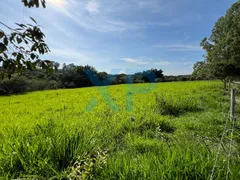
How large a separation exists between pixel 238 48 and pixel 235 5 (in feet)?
18.3

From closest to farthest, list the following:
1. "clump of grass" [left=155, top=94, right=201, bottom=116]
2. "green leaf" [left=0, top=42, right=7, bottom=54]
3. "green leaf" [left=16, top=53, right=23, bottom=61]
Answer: "green leaf" [left=0, top=42, right=7, bottom=54], "green leaf" [left=16, top=53, right=23, bottom=61], "clump of grass" [left=155, top=94, right=201, bottom=116]

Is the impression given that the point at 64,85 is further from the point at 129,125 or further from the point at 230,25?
the point at 129,125

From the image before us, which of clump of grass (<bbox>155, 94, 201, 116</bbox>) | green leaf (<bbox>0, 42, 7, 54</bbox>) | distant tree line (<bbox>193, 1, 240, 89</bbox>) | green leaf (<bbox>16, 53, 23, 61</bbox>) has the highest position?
distant tree line (<bbox>193, 1, 240, 89</bbox>)

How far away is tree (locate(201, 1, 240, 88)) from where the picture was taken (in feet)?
60.9

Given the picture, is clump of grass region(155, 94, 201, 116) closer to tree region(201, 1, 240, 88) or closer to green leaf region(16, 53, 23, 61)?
green leaf region(16, 53, 23, 61)

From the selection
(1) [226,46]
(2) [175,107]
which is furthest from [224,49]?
(2) [175,107]

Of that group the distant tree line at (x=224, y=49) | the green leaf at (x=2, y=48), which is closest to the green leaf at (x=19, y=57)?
the green leaf at (x=2, y=48)

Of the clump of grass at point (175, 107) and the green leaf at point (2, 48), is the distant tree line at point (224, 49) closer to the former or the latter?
the clump of grass at point (175, 107)

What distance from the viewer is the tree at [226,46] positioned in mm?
18562

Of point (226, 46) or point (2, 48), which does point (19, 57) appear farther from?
point (226, 46)

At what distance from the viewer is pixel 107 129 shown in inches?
196

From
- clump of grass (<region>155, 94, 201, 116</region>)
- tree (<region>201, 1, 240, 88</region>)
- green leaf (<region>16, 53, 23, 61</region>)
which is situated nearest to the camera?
green leaf (<region>16, 53, 23, 61</region>)

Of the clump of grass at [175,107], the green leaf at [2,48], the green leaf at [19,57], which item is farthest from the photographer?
the clump of grass at [175,107]

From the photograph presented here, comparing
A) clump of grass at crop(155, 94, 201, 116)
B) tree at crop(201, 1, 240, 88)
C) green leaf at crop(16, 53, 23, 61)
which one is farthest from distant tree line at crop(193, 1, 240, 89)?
green leaf at crop(16, 53, 23, 61)
